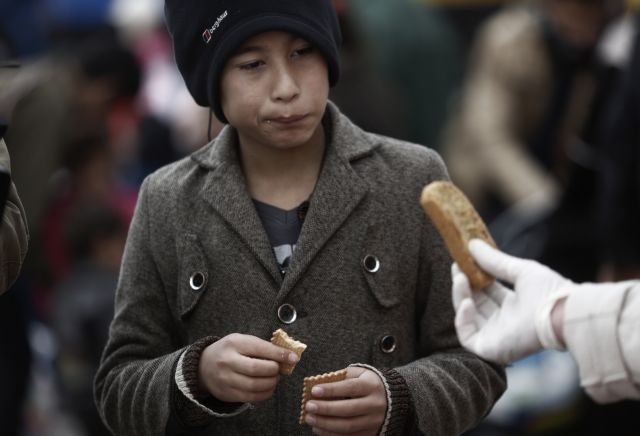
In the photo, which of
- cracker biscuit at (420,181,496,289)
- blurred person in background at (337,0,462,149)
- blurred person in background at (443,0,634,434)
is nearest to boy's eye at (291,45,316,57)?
cracker biscuit at (420,181,496,289)

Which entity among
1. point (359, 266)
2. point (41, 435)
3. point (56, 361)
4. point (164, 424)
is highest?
point (359, 266)

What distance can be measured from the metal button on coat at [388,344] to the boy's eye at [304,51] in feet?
2.09

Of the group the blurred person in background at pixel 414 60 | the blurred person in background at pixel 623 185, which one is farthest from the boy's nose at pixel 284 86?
the blurred person in background at pixel 414 60

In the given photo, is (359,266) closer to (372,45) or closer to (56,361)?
(56,361)

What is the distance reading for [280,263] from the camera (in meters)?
3.29

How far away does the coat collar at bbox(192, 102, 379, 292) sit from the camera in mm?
3242

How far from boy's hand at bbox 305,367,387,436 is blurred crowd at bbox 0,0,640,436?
2.49m

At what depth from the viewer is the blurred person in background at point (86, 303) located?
5.90 m

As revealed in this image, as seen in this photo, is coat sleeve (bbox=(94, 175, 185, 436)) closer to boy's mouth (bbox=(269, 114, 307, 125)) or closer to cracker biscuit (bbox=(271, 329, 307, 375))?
cracker biscuit (bbox=(271, 329, 307, 375))

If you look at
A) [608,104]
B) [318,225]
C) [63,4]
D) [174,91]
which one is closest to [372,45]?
[608,104]

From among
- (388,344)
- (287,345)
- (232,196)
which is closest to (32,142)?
(232,196)

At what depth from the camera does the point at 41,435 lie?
726 centimetres

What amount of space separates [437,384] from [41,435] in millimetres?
4423

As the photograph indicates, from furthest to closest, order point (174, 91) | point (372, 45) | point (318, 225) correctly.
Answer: point (174, 91) < point (372, 45) < point (318, 225)
